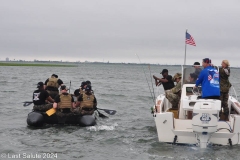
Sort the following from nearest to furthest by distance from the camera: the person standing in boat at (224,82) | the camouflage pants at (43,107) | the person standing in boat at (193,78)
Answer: the person standing in boat at (224,82)
the person standing in boat at (193,78)
the camouflage pants at (43,107)

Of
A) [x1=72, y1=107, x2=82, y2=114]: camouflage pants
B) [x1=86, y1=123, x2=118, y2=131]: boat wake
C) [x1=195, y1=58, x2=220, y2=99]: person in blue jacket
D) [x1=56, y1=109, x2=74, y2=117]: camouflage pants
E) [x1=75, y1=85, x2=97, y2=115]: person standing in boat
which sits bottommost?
[x1=86, y1=123, x2=118, y2=131]: boat wake

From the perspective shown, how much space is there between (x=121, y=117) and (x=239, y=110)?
6277mm

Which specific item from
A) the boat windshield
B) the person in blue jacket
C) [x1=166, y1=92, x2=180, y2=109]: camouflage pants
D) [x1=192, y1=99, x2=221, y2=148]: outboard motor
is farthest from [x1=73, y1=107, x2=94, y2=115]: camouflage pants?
[x1=192, y1=99, x2=221, y2=148]: outboard motor

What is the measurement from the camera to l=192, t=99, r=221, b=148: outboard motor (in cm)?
794

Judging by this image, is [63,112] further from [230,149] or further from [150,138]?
[230,149]

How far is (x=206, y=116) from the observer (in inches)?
313

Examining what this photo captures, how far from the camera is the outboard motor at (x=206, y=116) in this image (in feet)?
26.1

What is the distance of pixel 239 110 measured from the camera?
9.95 metres

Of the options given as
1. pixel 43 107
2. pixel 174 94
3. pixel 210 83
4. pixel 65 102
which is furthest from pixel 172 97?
pixel 43 107

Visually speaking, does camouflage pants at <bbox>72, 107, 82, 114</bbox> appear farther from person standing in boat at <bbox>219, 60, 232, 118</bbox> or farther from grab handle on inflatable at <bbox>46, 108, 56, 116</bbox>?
person standing in boat at <bbox>219, 60, 232, 118</bbox>

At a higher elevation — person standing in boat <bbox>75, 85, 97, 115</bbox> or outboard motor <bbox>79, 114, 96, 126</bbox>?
person standing in boat <bbox>75, 85, 97, 115</bbox>

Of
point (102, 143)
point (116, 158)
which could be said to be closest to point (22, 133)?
point (102, 143)

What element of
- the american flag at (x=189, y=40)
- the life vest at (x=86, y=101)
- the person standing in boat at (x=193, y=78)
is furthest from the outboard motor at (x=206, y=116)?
the life vest at (x=86, y=101)

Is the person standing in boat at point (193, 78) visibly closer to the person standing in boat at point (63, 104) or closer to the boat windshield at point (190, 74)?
the boat windshield at point (190, 74)
